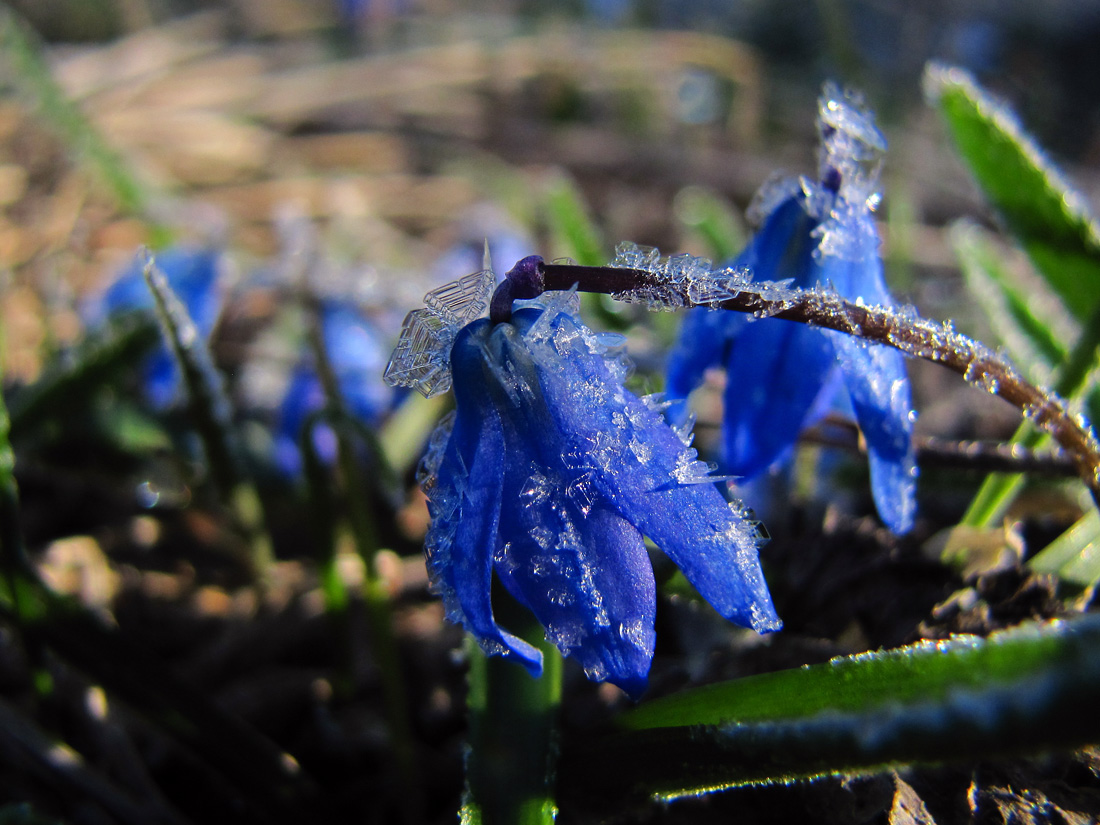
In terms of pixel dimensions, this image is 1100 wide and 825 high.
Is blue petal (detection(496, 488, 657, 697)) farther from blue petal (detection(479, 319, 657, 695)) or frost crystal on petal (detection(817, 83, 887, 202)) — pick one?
frost crystal on petal (detection(817, 83, 887, 202))

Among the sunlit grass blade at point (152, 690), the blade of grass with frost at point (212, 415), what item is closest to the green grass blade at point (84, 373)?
the blade of grass with frost at point (212, 415)

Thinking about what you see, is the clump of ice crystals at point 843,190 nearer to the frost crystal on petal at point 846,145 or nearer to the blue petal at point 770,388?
the frost crystal on petal at point 846,145

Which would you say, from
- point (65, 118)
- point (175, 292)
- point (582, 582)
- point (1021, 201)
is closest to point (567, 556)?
point (582, 582)

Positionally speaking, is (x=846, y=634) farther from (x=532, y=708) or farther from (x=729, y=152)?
(x=729, y=152)

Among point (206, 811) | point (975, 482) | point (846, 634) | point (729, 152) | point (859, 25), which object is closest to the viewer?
point (846, 634)

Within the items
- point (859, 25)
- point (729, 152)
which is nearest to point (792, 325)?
point (729, 152)

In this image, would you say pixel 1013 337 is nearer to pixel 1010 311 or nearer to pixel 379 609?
pixel 1010 311
